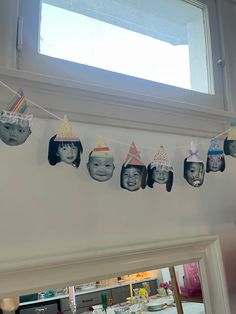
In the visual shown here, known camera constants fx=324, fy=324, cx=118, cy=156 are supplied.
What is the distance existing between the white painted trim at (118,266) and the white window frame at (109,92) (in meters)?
0.38

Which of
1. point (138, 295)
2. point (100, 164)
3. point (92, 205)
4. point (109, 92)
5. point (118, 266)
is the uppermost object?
point (109, 92)

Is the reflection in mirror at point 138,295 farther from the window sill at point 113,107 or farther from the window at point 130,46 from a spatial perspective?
the window at point 130,46

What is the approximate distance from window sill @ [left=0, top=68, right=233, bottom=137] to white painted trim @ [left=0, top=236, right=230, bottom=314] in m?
0.38

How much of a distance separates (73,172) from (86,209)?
11 cm

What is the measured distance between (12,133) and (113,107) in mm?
384

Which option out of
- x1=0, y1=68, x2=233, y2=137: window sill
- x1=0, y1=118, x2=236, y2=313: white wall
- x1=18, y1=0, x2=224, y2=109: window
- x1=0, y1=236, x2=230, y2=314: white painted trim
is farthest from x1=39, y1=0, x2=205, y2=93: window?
x1=0, y1=236, x2=230, y2=314: white painted trim

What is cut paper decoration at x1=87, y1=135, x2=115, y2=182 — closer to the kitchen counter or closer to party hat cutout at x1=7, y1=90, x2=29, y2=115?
party hat cutout at x1=7, y1=90, x2=29, y2=115

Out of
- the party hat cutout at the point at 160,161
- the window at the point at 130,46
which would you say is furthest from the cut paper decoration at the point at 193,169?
the window at the point at 130,46

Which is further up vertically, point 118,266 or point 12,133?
point 12,133

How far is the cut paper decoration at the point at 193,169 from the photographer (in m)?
1.03

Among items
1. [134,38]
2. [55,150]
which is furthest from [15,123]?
[134,38]

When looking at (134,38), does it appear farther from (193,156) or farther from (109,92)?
(193,156)

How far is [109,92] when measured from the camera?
39.0 inches

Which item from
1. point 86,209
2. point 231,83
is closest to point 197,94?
point 231,83
